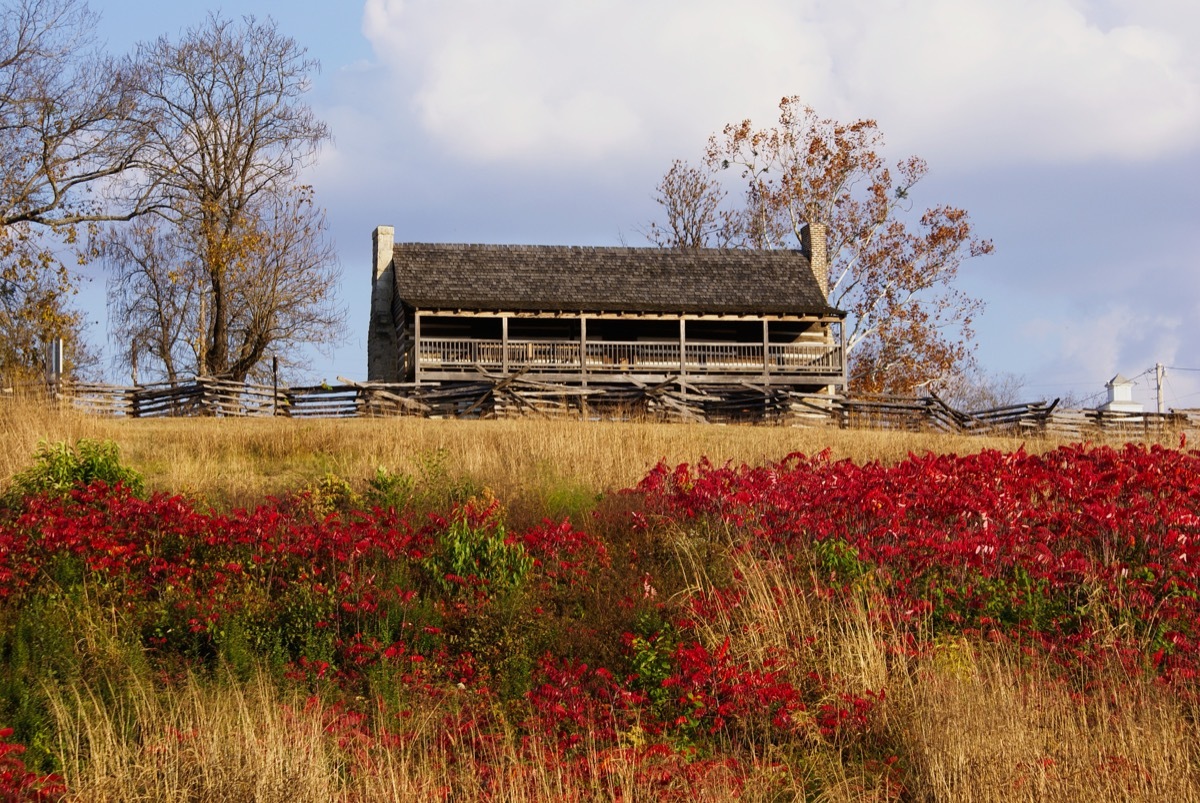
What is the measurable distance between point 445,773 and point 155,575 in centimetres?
458

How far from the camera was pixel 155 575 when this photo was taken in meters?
11.1

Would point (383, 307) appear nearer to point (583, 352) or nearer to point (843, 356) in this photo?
point (583, 352)

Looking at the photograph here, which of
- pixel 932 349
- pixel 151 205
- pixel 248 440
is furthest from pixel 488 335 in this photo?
pixel 248 440

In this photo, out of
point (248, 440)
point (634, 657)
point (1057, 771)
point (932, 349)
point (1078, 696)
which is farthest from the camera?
point (932, 349)

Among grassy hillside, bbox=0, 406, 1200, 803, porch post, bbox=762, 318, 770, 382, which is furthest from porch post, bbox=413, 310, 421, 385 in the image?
grassy hillside, bbox=0, 406, 1200, 803

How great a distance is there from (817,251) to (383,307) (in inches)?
520

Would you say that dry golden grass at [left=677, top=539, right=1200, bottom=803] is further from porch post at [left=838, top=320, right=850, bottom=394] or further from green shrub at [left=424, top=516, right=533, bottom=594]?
porch post at [left=838, top=320, right=850, bottom=394]

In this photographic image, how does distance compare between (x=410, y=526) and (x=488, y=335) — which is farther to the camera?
(x=488, y=335)

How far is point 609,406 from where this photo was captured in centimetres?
3120

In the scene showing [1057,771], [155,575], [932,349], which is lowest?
[1057,771]

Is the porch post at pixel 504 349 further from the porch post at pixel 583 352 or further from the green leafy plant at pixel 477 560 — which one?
the green leafy plant at pixel 477 560

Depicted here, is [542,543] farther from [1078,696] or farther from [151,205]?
[151,205]

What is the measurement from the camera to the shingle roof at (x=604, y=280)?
37.5 metres

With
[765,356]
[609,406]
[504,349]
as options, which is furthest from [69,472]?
[765,356]
